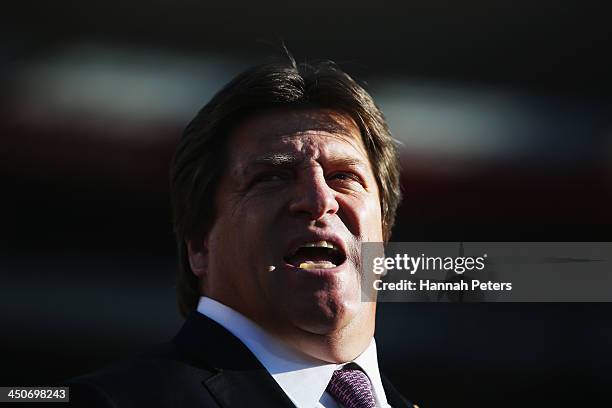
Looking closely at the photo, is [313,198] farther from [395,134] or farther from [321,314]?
[395,134]

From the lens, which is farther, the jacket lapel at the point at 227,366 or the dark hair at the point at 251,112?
the dark hair at the point at 251,112

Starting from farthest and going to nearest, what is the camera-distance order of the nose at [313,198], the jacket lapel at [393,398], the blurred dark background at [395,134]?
the blurred dark background at [395,134]
the jacket lapel at [393,398]
the nose at [313,198]

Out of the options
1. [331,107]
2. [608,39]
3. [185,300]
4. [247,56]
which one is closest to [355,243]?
[331,107]

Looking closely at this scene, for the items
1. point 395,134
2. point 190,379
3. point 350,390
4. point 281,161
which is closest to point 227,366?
point 190,379

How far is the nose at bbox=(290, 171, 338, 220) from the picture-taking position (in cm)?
101

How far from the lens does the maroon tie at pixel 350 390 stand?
3.27 feet

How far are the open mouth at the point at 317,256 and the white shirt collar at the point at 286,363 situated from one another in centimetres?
9

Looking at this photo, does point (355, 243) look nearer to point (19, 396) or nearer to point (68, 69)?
point (19, 396)

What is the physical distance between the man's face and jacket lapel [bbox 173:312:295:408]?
0.05 meters

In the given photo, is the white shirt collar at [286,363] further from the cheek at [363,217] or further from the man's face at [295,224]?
the cheek at [363,217]

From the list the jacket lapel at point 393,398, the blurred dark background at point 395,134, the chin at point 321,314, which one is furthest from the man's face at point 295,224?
the blurred dark background at point 395,134

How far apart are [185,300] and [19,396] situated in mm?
467

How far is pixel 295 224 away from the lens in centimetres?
102

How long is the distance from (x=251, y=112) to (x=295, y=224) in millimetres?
169
